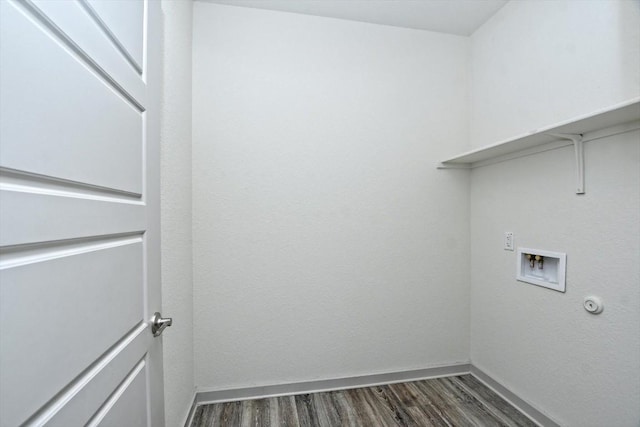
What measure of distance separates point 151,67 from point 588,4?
2062 millimetres

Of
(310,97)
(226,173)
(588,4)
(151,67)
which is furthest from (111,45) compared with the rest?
(588,4)

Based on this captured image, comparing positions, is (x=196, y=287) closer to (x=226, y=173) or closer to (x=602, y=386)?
(x=226, y=173)

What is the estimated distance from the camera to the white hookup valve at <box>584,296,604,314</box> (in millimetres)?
1310

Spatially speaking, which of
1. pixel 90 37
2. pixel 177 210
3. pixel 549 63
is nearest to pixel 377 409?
pixel 177 210

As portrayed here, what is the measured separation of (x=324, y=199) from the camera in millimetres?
1952

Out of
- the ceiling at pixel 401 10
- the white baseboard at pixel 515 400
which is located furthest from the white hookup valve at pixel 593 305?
the ceiling at pixel 401 10

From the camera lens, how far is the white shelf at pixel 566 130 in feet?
3.56

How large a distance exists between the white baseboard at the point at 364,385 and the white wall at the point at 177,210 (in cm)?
18

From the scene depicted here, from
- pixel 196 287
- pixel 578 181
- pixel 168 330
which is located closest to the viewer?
pixel 168 330

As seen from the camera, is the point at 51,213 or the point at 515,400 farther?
the point at 515,400

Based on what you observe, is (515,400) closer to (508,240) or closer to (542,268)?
(542,268)

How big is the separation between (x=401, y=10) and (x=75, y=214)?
222 centimetres

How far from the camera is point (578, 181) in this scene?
55.1 inches

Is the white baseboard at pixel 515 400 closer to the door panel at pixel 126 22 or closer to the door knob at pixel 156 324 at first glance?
the door knob at pixel 156 324
